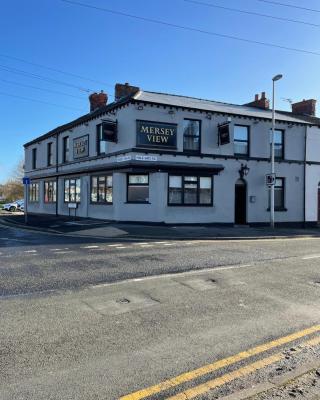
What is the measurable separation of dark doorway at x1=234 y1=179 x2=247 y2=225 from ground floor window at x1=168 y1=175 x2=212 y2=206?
2272mm

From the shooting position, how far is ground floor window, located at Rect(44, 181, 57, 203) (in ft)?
102

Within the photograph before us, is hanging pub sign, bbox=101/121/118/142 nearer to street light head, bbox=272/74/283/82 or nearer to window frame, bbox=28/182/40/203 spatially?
street light head, bbox=272/74/283/82

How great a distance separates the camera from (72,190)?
2822cm

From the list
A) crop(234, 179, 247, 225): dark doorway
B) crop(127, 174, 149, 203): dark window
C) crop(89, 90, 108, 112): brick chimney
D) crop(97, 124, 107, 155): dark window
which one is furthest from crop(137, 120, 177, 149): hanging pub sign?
crop(89, 90, 108, 112): brick chimney

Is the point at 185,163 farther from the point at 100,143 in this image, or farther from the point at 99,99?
the point at 99,99

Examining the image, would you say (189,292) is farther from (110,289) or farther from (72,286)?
(72,286)

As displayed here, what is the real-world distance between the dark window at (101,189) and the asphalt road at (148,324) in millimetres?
12718

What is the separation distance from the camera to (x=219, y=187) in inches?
925

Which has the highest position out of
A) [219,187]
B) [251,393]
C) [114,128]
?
[114,128]

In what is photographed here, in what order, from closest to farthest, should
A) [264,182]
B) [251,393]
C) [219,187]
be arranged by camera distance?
[251,393], [219,187], [264,182]

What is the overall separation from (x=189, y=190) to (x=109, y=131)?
18.7 feet

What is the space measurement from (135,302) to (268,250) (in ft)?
26.4

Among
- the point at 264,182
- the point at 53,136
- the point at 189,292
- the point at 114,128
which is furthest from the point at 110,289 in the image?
the point at 53,136

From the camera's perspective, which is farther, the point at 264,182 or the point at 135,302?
the point at 264,182
